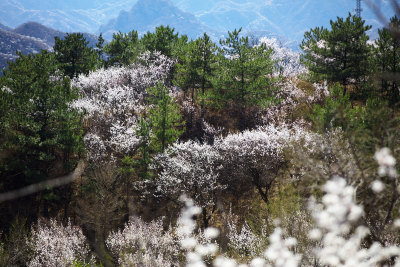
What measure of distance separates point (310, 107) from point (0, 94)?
89.6ft

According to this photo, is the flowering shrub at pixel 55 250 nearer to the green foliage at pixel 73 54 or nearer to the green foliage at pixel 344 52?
the green foliage at pixel 344 52

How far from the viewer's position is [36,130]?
2125 centimetres

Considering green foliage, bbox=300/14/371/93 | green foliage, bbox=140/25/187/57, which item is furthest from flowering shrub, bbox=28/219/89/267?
green foliage, bbox=140/25/187/57

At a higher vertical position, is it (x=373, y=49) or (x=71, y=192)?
(x=373, y=49)

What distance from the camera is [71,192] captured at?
25156 mm

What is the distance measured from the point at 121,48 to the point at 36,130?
24.3 m

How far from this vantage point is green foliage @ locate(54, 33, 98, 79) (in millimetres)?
37219

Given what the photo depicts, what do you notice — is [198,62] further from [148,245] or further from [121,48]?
[148,245]

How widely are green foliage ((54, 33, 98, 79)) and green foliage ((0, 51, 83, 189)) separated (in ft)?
45.6

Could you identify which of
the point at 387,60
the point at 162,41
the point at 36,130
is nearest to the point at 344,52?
the point at 387,60

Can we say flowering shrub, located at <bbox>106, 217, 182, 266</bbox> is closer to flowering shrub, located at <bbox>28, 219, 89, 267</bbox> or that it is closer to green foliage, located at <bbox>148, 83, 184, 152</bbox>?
flowering shrub, located at <bbox>28, 219, 89, 267</bbox>

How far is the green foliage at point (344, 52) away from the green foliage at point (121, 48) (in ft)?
80.0

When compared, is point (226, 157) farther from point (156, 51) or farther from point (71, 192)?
point (156, 51)

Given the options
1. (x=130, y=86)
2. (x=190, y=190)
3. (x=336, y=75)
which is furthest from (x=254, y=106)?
(x=130, y=86)
